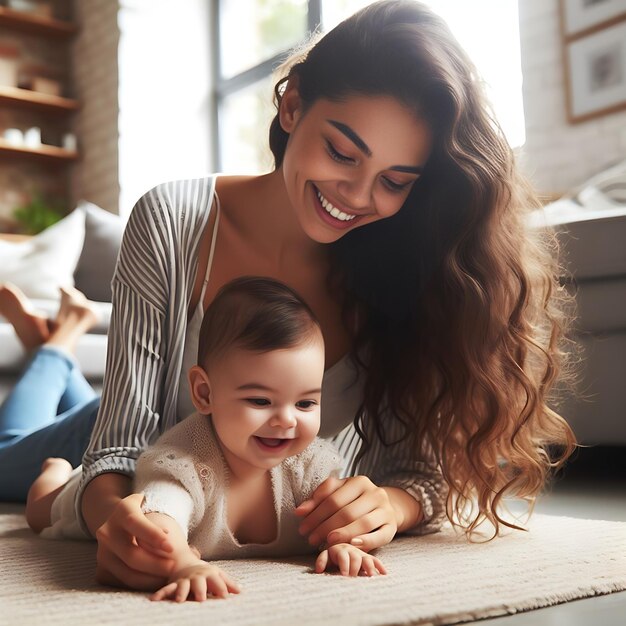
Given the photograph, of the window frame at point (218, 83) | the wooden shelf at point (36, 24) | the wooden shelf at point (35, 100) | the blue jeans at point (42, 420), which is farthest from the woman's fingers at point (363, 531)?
the wooden shelf at point (36, 24)

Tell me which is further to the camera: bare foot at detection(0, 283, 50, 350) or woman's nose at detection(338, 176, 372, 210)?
bare foot at detection(0, 283, 50, 350)

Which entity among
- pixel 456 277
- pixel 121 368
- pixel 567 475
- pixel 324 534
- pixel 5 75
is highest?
pixel 5 75

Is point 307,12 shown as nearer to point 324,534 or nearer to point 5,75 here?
point 5,75

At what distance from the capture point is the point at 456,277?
120 cm

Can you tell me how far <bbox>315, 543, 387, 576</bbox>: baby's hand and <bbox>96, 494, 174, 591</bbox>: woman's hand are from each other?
0.18 m

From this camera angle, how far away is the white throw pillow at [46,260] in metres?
3.10

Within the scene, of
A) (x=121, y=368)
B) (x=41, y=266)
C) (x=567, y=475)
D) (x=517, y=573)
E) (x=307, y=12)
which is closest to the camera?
(x=517, y=573)

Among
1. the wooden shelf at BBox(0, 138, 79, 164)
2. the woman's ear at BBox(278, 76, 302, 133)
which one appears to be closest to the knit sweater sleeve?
the woman's ear at BBox(278, 76, 302, 133)

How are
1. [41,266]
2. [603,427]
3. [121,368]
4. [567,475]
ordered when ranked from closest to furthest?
[121,368] → [603,427] → [567,475] → [41,266]

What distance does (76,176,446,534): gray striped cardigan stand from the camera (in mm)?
1155

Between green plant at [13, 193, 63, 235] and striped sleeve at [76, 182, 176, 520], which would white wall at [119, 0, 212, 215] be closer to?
green plant at [13, 193, 63, 235]

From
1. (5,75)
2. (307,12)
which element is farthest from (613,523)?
(5,75)

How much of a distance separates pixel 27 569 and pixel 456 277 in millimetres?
663

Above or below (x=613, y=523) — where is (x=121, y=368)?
above
